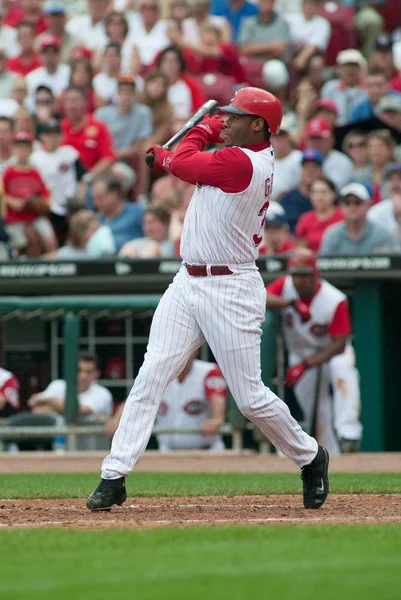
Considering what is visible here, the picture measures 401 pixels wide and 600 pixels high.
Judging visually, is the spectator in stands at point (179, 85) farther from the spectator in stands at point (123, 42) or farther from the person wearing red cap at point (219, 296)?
the person wearing red cap at point (219, 296)

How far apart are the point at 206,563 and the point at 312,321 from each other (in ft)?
21.1

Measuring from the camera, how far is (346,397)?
1036cm

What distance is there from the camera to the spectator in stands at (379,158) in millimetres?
11875

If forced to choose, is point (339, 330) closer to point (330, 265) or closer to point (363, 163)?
point (330, 265)

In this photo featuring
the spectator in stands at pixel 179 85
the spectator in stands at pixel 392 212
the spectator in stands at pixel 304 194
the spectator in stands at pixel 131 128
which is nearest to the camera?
the spectator in stands at pixel 392 212

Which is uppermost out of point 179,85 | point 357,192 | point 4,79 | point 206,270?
point 4,79

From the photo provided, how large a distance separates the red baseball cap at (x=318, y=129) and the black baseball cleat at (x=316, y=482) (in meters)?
7.00

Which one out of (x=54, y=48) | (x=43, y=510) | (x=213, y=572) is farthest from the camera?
(x=54, y=48)

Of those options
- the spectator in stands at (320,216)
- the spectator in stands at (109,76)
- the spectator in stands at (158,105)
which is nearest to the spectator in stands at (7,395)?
the spectator in stands at (320,216)

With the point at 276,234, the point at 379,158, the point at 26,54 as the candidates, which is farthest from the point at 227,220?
the point at 26,54

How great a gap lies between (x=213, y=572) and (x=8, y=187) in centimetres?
914

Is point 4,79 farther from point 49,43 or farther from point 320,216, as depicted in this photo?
Result: point 320,216

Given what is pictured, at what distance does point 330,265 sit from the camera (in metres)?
10.8

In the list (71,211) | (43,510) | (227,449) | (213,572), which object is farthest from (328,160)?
(213,572)
